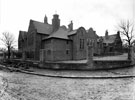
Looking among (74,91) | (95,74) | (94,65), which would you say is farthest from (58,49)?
(74,91)

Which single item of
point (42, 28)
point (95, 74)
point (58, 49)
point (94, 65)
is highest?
point (42, 28)

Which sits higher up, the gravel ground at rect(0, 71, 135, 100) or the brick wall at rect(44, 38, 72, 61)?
the brick wall at rect(44, 38, 72, 61)

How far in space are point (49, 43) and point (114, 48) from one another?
2660 centimetres

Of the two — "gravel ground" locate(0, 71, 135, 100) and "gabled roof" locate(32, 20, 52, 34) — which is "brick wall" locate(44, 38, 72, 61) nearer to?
"gabled roof" locate(32, 20, 52, 34)

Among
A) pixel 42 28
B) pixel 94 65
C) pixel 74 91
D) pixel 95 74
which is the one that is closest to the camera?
pixel 74 91

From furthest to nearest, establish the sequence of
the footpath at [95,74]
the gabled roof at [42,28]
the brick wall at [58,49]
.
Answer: the gabled roof at [42,28], the brick wall at [58,49], the footpath at [95,74]

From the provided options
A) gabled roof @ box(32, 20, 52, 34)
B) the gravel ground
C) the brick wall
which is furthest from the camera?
gabled roof @ box(32, 20, 52, 34)

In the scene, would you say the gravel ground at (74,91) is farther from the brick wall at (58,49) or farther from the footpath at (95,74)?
the brick wall at (58,49)

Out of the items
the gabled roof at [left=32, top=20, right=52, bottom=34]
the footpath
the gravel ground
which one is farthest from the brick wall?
the gravel ground

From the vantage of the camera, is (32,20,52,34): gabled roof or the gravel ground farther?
(32,20,52,34): gabled roof

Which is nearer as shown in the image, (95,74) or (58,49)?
(95,74)

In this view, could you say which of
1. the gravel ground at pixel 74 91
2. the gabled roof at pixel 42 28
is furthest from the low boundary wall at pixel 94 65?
the gabled roof at pixel 42 28

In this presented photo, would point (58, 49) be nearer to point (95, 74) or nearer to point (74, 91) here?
point (95, 74)

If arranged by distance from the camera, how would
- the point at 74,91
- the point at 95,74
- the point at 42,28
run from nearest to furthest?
the point at 74,91, the point at 95,74, the point at 42,28
